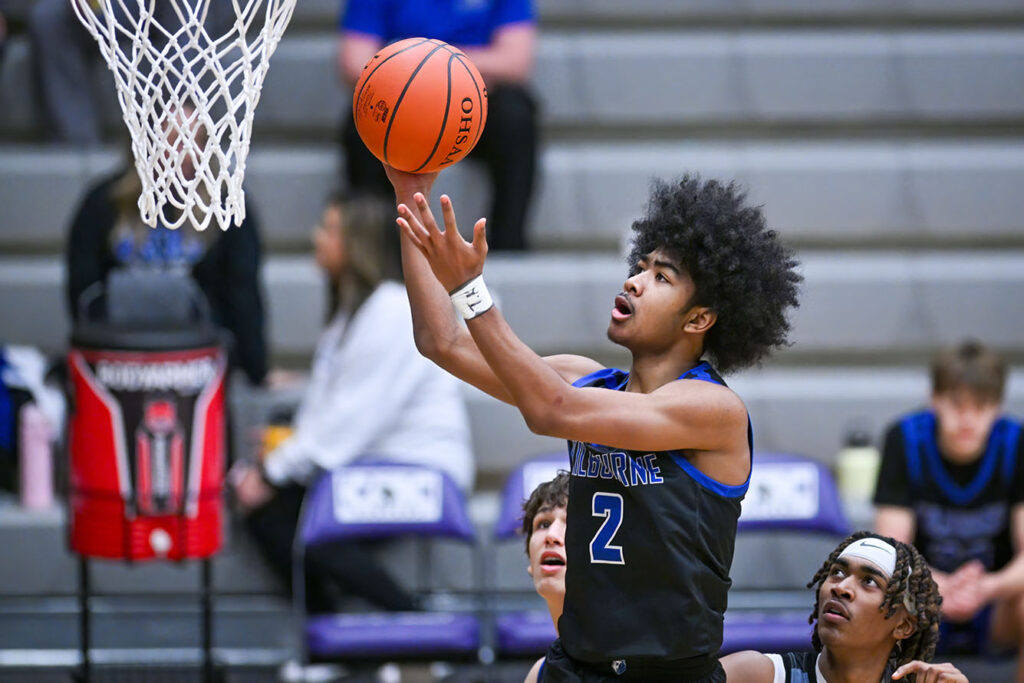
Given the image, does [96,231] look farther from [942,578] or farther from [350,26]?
[942,578]

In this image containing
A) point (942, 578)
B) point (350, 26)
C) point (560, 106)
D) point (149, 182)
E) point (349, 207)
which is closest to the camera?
point (149, 182)

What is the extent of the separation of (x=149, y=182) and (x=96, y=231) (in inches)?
97.1

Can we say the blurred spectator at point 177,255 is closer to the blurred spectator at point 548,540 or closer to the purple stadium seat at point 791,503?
the purple stadium seat at point 791,503

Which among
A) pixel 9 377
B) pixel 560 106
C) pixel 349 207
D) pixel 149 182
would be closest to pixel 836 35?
pixel 560 106

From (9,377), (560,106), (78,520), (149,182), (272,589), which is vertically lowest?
(272,589)

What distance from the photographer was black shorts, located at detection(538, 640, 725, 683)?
254 centimetres

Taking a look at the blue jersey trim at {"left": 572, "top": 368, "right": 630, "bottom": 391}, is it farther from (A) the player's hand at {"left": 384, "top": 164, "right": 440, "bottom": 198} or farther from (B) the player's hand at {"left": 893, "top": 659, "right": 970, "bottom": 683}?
(B) the player's hand at {"left": 893, "top": 659, "right": 970, "bottom": 683}

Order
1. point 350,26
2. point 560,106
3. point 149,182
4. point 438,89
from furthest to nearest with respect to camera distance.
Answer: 1. point 560,106
2. point 350,26
3. point 149,182
4. point 438,89

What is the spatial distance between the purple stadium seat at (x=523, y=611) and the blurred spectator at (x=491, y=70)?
1692 mm

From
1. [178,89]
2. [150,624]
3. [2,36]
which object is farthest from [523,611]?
[2,36]

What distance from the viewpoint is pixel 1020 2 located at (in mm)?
7273

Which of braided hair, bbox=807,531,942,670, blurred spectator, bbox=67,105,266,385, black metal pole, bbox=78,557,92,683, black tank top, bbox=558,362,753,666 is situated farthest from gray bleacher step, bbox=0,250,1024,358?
black tank top, bbox=558,362,753,666

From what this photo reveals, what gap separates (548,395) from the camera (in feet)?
7.88

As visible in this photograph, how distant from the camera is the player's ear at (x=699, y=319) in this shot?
2.62 m
